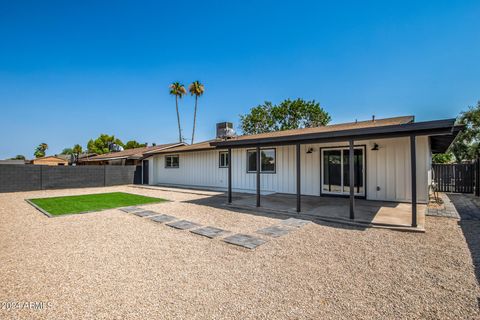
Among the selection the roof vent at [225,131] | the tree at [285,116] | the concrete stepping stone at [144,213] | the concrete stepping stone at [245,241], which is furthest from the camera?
the tree at [285,116]

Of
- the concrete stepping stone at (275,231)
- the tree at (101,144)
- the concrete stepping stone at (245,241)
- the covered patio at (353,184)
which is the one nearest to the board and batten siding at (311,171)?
the covered patio at (353,184)

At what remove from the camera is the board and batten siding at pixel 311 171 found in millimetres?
7949

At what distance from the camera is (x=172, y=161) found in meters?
16.9

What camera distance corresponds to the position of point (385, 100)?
1558cm

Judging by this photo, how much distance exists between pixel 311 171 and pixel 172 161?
35.0 ft

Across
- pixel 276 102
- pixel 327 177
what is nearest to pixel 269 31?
pixel 327 177

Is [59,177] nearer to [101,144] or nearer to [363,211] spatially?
[363,211]

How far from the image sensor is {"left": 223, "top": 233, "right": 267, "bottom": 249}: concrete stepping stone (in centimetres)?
419

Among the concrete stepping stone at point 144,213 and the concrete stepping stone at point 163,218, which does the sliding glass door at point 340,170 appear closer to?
the concrete stepping stone at point 163,218

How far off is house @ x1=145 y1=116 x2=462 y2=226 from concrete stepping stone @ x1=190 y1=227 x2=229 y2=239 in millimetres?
2665

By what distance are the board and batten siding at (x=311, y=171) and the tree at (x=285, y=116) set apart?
18655 millimetres

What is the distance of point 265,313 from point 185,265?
156 cm

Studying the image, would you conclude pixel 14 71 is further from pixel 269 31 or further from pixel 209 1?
pixel 269 31

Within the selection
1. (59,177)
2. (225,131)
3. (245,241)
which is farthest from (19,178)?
(245,241)
